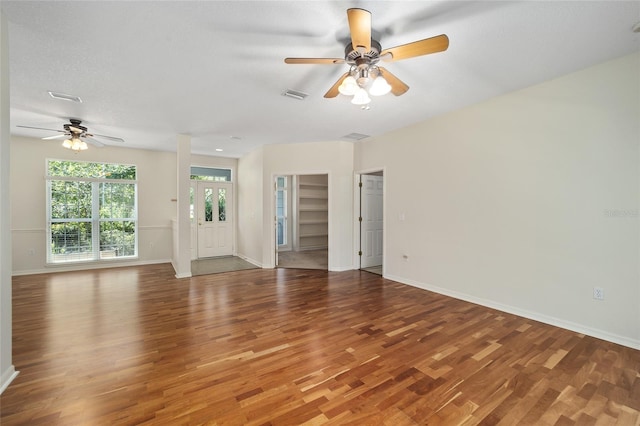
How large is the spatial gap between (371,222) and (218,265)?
363cm

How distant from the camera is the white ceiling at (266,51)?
1976mm

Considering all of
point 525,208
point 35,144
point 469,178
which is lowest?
point 525,208

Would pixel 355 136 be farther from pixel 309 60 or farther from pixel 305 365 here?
pixel 305 365

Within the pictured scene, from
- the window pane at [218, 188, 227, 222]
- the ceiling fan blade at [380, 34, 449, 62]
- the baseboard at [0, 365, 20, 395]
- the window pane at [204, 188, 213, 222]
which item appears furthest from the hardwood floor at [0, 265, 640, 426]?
the window pane at [218, 188, 227, 222]

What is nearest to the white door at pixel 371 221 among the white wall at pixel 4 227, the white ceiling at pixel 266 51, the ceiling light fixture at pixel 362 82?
the white ceiling at pixel 266 51

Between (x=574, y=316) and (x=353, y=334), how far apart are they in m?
2.39

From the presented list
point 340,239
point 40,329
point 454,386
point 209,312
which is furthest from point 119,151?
point 454,386

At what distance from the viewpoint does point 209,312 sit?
3.43 metres

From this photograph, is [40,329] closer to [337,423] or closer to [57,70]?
[57,70]

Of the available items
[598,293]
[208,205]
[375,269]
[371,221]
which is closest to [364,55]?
[598,293]

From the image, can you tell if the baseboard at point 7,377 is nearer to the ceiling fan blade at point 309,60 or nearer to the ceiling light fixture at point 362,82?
the ceiling fan blade at point 309,60

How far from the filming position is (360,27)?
181 cm

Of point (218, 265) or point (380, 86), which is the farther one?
point (218, 265)

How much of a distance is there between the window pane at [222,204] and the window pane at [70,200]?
2741mm
